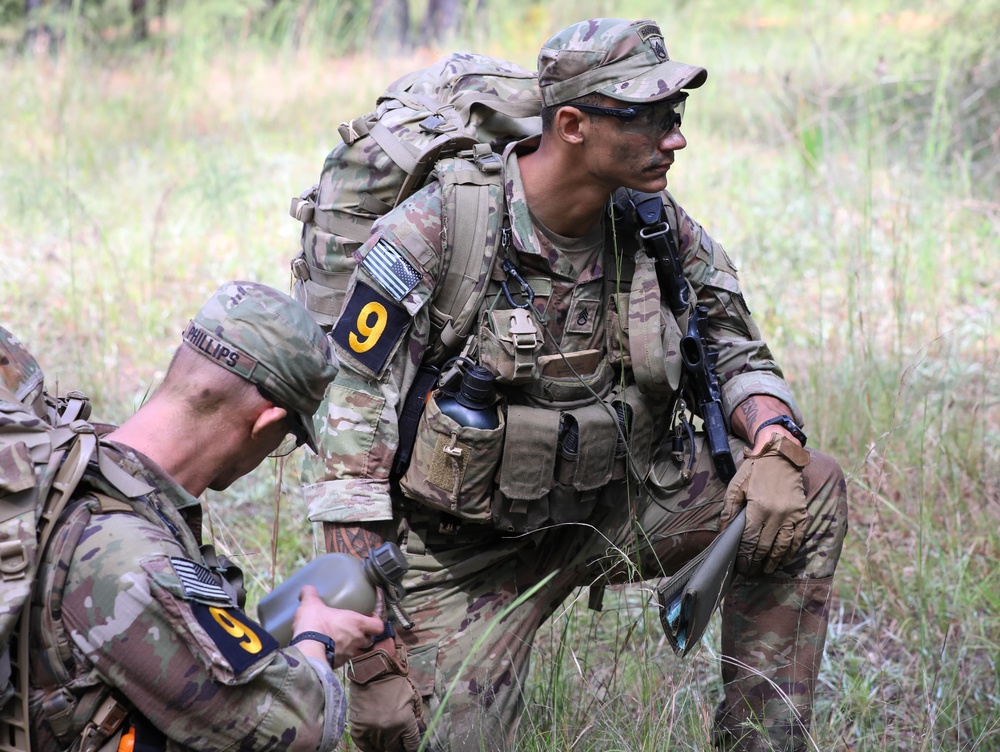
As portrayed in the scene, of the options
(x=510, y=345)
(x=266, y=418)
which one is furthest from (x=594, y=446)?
(x=266, y=418)

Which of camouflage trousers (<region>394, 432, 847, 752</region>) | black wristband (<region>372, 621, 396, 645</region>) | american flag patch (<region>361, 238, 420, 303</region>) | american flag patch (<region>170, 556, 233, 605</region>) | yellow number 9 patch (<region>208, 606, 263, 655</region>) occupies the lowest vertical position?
camouflage trousers (<region>394, 432, 847, 752</region>)

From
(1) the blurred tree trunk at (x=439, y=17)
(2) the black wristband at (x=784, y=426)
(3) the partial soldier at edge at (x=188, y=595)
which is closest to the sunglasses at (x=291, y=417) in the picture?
(3) the partial soldier at edge at (x=188, y=595)

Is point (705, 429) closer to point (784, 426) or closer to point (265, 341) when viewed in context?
point (784, 426)

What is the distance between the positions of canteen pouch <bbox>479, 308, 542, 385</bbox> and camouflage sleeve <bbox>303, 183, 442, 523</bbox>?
0.64 feet

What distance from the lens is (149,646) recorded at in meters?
1.66

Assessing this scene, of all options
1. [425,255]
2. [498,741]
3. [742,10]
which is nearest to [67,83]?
[425,255]

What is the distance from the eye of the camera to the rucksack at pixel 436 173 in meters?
2.81

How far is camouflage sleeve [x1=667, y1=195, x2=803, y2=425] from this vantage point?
3.16 m

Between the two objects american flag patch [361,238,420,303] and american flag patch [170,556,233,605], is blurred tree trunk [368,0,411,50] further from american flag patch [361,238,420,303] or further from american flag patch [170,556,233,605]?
american flag patch [170,556,233,605]

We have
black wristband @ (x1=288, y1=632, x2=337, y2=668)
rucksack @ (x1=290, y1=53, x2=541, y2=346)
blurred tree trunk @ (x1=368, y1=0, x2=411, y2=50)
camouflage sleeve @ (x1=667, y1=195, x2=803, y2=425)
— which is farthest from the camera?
blurred tree trunk @ (x1=368, y1=0, x2=411, y2=50)

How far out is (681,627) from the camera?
8.66 ft

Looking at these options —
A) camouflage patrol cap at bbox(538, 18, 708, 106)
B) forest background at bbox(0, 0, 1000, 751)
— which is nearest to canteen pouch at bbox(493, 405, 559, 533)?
forest background at bbox(0, 0, 1000, 751)

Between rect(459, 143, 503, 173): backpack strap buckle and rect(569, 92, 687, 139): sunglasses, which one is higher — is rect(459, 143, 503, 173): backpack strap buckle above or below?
below

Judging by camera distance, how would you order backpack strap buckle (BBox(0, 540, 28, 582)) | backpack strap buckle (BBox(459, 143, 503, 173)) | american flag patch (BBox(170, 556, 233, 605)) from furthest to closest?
backpack strap buckle (BBox(459, 143, 503, 173)), american flag patch (BBox(170, 556, 233, 605)), backpack strap buckle (BBox(0, 540, 28, 582))
